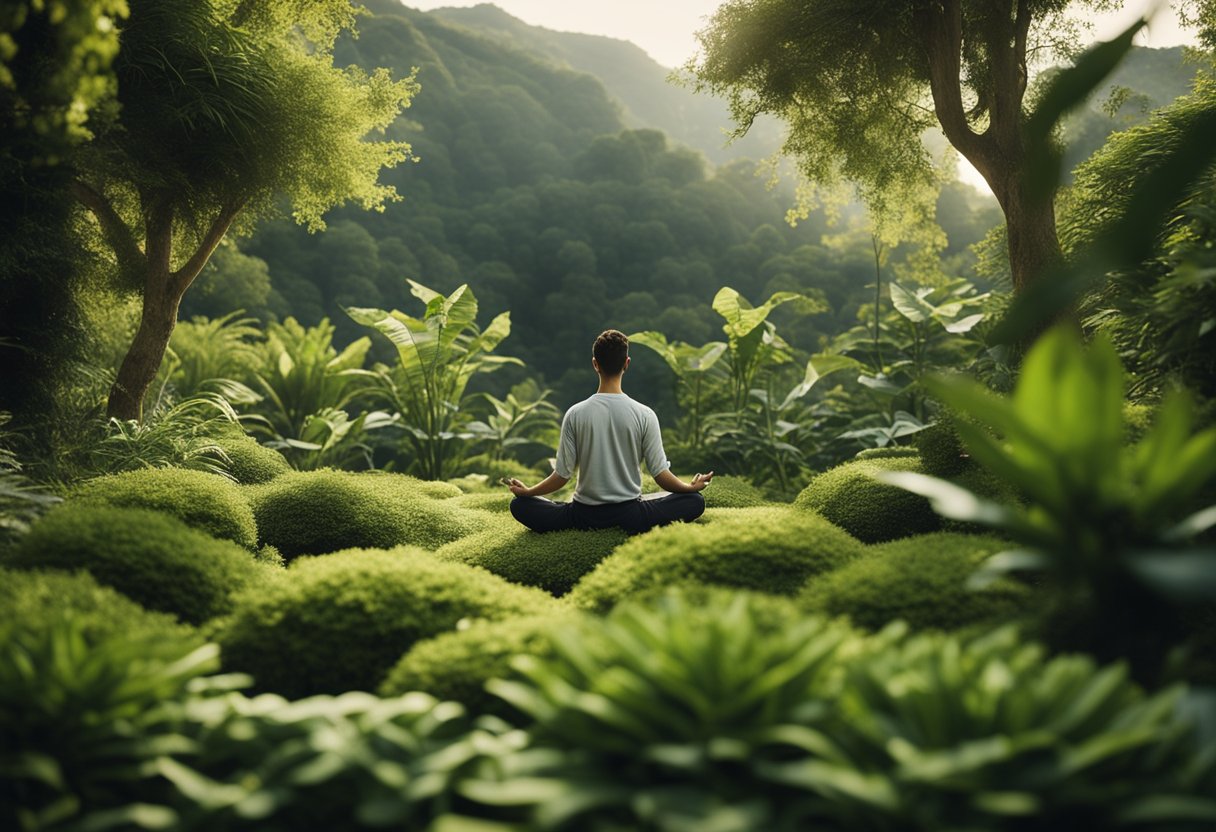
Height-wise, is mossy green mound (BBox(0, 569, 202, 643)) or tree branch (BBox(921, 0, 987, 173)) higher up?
tree branch (BBox(921, 0, 987, 173))

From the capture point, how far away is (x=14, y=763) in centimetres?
165

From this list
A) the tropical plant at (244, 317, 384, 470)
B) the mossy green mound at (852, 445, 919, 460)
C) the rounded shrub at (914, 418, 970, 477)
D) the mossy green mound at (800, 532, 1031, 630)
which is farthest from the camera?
the tropical plant at (244, 317, 384, 470)

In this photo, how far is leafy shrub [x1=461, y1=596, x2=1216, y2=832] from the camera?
1.40 metres

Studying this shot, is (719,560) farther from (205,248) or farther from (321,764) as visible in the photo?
(205,248)

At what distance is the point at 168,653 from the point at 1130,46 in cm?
260

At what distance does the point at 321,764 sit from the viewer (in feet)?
5.30

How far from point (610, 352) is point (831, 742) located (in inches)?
113

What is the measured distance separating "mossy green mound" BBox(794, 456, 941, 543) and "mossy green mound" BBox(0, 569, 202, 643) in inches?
136

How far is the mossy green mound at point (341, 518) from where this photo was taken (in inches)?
187

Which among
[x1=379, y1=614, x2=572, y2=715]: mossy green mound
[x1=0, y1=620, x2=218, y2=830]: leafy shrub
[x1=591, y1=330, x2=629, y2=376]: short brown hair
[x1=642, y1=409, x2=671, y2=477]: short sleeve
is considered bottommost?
[x1=0, y1=620, x2=218, y2=830]: leafy shrub

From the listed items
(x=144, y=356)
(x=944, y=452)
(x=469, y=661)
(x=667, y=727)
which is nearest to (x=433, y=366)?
(x=144, y=356)

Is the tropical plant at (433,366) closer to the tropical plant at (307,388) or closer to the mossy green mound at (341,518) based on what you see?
the tropical plant at (307,388)

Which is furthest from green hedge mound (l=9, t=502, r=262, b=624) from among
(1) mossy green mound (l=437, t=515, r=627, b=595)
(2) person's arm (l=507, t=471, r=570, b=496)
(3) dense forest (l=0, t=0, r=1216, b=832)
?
(2) person's arm (l=507, t=471, r=570, b=496)

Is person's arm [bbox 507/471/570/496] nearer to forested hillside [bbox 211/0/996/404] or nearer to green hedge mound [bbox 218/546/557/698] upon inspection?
green hedge mound [bbox 218/546/557/698]
